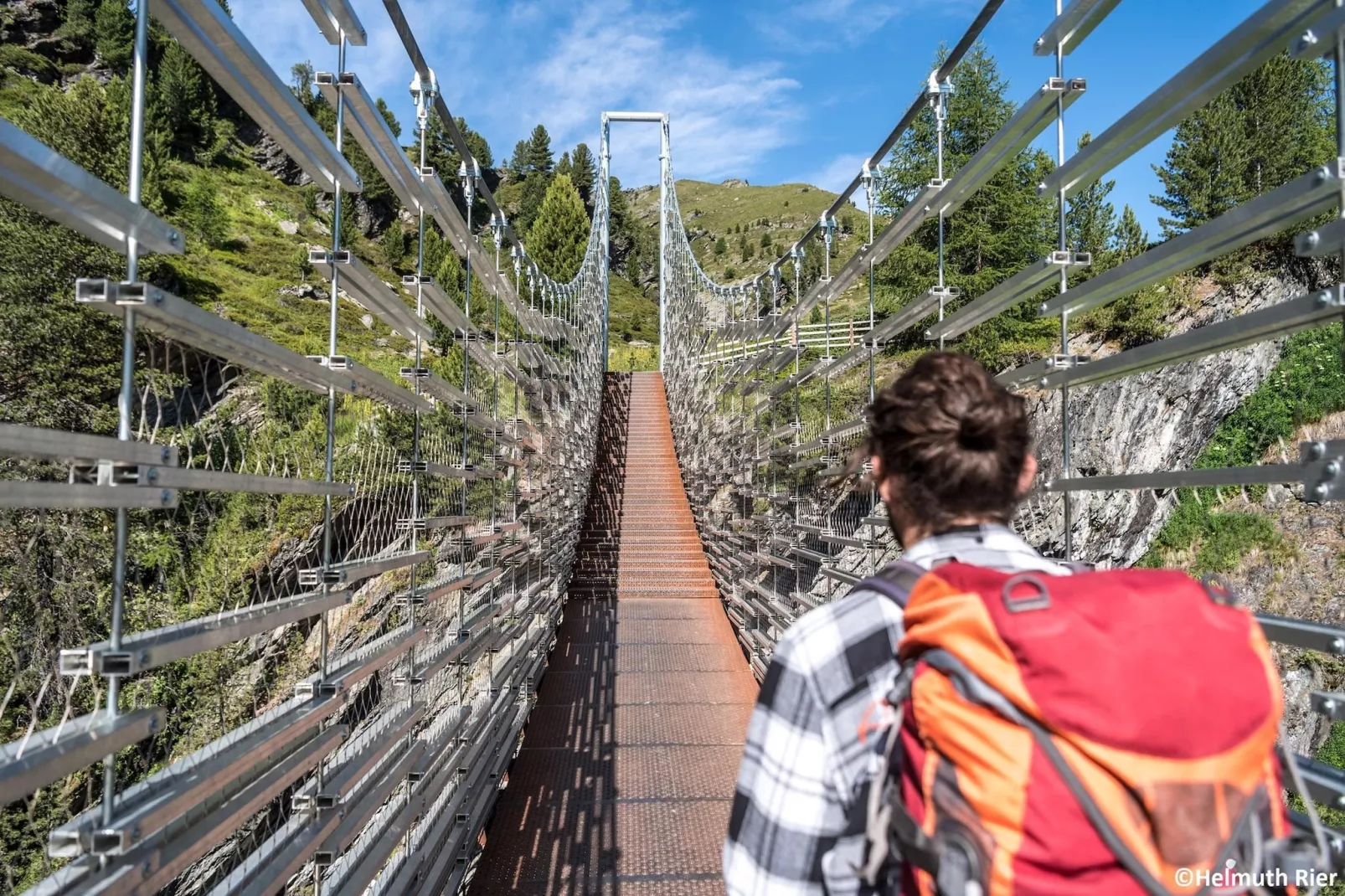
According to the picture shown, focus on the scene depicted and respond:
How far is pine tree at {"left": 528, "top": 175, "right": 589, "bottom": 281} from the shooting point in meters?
24.0

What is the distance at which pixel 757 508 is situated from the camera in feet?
15.5

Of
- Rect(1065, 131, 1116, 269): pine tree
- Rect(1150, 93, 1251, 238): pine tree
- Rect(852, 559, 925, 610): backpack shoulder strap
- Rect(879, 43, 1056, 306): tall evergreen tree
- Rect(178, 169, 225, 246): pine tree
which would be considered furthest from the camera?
Rect(178, 169, 225, 246): pine tree

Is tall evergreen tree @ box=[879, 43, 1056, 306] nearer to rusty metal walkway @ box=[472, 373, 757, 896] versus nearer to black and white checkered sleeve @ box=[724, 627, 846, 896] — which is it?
rusty metal walkway @ box=[472, 373, 757, 896]

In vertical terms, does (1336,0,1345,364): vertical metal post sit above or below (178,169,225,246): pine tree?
below

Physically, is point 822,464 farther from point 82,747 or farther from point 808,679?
point 82,747

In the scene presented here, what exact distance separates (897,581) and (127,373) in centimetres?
85

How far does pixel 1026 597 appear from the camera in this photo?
25.0 inches

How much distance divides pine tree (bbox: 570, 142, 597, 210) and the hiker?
52836mm

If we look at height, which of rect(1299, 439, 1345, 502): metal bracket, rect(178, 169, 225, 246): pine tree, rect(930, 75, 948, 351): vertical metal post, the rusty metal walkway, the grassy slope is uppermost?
the grassy slope

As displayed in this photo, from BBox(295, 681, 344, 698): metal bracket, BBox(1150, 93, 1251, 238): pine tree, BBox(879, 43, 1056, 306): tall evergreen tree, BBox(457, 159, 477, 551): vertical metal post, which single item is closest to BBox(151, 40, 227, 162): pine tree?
BBox(879, 43, 1056, 306): tall evergreen tree

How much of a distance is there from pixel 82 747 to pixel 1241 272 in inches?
407

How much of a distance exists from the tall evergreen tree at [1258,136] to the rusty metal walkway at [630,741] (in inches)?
602

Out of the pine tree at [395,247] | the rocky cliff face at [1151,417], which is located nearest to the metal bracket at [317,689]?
the rocky cliff face at [1151,417]

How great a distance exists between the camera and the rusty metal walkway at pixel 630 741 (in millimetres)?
2531
